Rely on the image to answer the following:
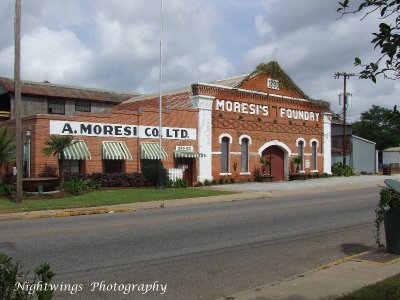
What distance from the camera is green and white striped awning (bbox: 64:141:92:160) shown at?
26641 mm

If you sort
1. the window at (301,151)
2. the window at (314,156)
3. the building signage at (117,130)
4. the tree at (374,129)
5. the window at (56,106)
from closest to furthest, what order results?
the building signage at (117,130)
the window at (301,151)
the window at (314,156)
the window at (56,106)
the tree at (374,129)

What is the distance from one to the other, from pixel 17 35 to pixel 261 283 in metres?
16.9

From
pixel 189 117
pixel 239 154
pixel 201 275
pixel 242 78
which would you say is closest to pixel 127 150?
pixel 189 117

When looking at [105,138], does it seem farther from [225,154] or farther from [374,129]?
[374,129]

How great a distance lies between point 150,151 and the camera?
100 ft

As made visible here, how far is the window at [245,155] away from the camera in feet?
118

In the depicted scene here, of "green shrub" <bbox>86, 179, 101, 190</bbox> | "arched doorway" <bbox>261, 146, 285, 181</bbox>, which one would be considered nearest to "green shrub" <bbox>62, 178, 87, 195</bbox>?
"green shrub" <bbox>86, 179, 101, 190</bbox>

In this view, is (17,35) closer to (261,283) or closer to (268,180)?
(261,283)

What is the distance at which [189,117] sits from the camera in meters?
32.9

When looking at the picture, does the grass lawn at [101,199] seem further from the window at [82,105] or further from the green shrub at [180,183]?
the window at [82,105]

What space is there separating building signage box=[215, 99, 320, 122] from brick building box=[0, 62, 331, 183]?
69 mm

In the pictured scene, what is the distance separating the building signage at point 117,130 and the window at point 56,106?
15.4 metres

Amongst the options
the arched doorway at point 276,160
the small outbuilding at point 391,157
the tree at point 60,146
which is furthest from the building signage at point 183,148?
Result: the small outbuilding at point 391,157

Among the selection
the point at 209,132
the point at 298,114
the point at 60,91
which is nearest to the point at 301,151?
the point at 298,114
